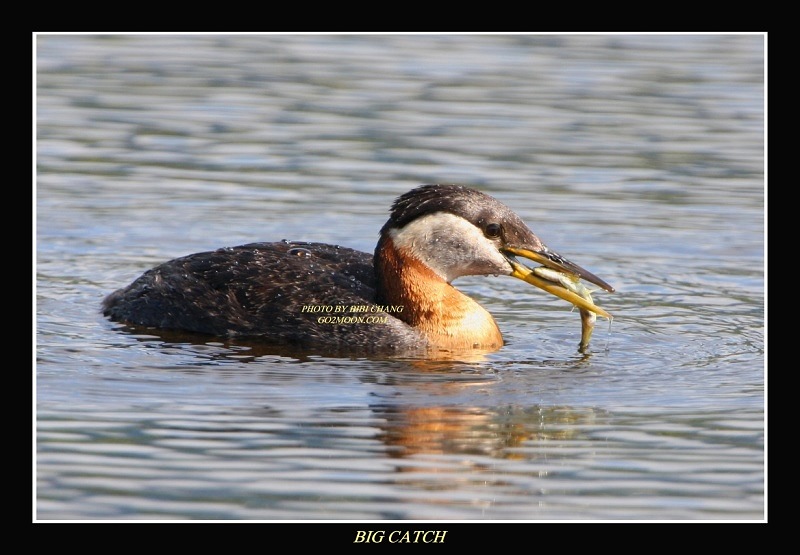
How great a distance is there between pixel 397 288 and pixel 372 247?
10.2ft

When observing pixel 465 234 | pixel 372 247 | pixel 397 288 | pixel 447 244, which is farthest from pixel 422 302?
pixel 372 247

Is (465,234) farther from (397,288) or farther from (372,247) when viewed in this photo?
(372,247)

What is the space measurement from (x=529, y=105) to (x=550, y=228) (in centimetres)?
472

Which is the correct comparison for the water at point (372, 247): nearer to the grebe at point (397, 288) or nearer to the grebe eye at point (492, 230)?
the grebe at point (397, 288)

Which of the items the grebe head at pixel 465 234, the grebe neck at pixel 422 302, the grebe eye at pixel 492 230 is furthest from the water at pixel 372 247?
the grebe eye at pixel 492 230

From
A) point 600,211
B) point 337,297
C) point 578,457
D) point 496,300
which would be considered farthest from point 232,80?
point 578,457

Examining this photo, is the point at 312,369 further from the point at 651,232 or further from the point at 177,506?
the point at 651,232

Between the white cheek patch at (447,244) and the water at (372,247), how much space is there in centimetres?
79

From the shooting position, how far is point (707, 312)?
43.6 feet

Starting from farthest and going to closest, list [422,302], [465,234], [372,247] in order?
[372,247] < [422,302] < [465,234]

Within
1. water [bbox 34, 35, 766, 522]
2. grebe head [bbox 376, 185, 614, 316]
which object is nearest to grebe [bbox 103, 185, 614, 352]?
grebe head [bbox 376, 185, 614, 316]

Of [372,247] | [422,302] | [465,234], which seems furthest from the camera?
[372,247]

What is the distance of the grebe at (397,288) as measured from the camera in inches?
470

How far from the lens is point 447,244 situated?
39.6 ft
